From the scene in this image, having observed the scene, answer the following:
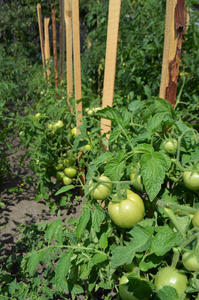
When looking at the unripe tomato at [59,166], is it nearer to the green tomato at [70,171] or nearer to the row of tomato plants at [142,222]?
the green tomato at [70,171]

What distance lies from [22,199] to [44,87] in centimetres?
180

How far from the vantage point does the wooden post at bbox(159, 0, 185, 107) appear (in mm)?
1182

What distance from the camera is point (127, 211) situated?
0.86m

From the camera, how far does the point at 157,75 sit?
7.64 feet

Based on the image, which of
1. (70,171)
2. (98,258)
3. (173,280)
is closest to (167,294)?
(173,280)

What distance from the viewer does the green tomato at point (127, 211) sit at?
0.86 m

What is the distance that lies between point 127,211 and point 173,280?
0.84ft

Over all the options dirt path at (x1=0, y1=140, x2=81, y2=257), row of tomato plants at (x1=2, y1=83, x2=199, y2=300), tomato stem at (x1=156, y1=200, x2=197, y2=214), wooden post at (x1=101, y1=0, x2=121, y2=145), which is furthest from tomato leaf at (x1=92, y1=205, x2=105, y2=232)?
dirt path at (x1=0, y1=140, x2=81, y2=257)

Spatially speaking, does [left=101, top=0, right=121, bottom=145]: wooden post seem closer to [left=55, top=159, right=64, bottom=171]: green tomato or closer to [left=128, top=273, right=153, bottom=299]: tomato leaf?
[left=55, top=159, right=64, bottom=171]: green tomato

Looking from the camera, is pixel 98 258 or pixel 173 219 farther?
pixel 98 258

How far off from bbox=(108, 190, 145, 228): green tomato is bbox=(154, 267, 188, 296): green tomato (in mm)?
192

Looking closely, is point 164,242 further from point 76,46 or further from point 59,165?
point 76,46

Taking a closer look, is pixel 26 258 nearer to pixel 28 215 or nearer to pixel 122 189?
pixel 122 189

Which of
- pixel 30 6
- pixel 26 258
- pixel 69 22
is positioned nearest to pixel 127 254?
pixel 26 258
